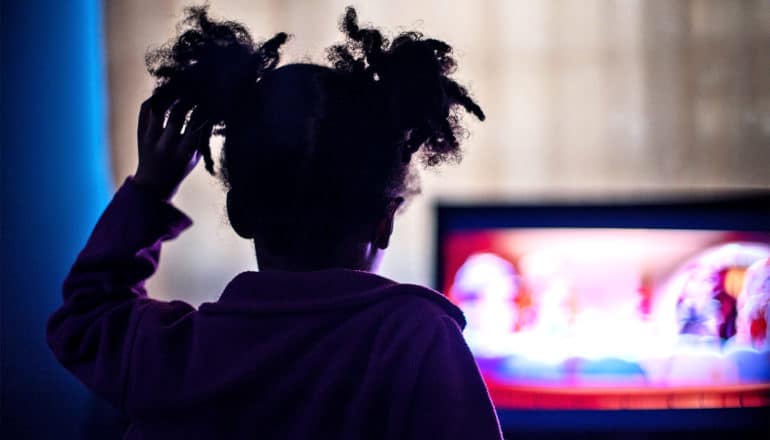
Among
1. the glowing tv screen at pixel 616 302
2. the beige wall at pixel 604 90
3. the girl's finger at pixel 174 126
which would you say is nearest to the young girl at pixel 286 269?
the girl's finger at pixel 174 126

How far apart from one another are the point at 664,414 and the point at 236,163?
845 millimetres

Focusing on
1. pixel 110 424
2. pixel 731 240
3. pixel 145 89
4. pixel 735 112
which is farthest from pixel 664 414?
pixel 145 89

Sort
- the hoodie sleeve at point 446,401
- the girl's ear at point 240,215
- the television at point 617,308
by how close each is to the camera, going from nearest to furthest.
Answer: the hoodie sleeve at point 446,401 → the girl's ear at point 240,215 → the television at point 617,308

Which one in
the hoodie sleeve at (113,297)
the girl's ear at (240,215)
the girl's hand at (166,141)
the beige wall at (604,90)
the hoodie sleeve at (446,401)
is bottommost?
the hoodie sleeve at (446,401)

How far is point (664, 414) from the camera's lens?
3.44 ft

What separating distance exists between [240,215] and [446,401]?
0.29m

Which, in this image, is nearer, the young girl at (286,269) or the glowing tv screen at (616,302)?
the young girl at (286,269)

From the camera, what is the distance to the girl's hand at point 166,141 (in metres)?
0.68

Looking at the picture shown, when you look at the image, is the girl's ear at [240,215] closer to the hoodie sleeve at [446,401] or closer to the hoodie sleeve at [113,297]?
the hoodie sleeve at [113,297]

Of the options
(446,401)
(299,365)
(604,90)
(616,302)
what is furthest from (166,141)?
(604,90)

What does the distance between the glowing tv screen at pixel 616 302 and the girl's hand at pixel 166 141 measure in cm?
49

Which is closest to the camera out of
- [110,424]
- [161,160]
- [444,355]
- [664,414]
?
[444,355]

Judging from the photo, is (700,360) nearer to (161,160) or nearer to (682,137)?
(682,137)

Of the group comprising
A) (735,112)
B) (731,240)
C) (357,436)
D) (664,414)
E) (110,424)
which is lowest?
(110,424)
